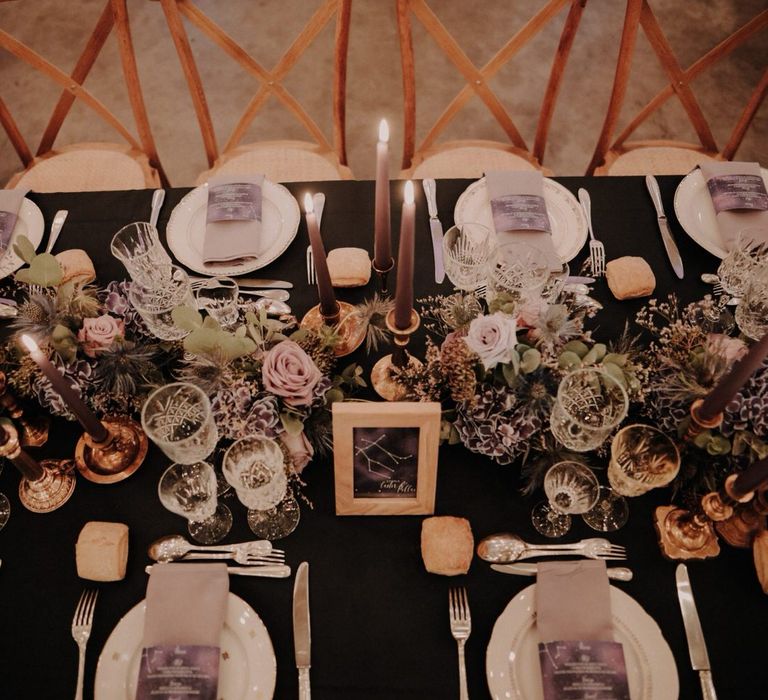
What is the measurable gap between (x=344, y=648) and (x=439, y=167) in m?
1.85

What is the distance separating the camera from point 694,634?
1.24 meters

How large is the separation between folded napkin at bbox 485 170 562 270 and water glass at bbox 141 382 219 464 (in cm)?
101

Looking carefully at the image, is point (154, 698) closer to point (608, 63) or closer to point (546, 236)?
point (546, 236)

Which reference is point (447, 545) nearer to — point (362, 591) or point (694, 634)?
point (362, 591)

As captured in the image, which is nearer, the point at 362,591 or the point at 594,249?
Answer: the point at 362,591

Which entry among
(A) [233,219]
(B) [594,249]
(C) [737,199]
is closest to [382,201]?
(A) [233,219]

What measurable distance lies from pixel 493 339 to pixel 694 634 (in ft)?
2.43

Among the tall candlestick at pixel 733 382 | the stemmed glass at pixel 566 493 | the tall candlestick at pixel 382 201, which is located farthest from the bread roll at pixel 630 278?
the tall candlestick at pixel 382 201

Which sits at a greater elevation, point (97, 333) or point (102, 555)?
point (97, 333)

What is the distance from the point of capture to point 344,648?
1.26 m

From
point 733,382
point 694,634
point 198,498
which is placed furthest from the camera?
point 198,498

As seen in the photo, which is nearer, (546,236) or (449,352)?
(449,352)

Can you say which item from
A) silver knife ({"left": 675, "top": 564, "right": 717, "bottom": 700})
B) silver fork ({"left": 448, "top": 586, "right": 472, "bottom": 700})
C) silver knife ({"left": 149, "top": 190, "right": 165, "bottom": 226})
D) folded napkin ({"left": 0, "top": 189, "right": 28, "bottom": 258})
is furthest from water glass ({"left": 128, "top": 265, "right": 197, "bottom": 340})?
silver knife ({"left": 675, "top": 564, "right": 717, "bottom": 700})

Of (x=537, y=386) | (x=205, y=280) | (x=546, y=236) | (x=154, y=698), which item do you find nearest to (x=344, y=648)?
(x=154, y=698)
